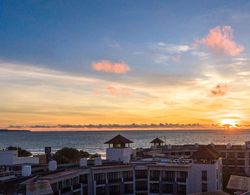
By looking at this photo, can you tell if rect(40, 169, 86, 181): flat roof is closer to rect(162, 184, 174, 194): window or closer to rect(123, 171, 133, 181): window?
rect(123, 171, 133, 181): window

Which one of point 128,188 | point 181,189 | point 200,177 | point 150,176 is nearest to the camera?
point 200,177

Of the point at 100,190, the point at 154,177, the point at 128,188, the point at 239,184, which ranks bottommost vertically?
the point at 128,188

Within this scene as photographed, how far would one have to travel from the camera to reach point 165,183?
74.5m

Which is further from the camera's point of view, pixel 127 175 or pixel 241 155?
pixel 241 155

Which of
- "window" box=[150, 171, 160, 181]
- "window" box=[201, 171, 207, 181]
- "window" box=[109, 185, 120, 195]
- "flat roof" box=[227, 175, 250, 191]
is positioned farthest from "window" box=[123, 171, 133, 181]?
"flat roof" box=[227, 175, 250, 191]

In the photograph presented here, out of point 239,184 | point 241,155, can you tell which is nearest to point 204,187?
point 239,184

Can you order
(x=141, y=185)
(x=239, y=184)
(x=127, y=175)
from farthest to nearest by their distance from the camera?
(x=141, y=185) → (x=127, y=175) → (x=239, y=184)

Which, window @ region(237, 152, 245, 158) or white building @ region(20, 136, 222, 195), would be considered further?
window @ region(237, 152, 245, 158)

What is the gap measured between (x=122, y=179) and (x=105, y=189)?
3649mm

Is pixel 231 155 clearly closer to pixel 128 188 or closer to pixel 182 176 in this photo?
pixel 182 176

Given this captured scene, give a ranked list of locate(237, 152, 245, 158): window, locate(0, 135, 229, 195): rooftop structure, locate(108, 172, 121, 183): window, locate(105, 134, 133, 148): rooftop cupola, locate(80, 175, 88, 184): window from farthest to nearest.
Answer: locate(237, 152, 245, 158): window
locate(105, 134, 133, 148): rooftop cupola
locate(108, 172, 121, 183): window
locate(0, 135, 229, 195): rooftop structure
locate(80, 175, 88, 184): window

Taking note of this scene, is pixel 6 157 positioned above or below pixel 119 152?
below

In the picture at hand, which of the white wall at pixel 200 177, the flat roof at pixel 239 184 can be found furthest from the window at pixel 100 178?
the flat roof at pixel 239 184

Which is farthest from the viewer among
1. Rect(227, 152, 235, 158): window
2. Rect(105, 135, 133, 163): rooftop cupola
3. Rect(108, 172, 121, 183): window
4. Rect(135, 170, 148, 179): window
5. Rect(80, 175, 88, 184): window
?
Rect(227, 152, 235, 158): window
